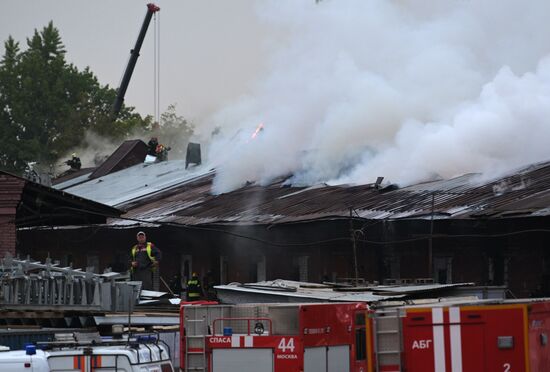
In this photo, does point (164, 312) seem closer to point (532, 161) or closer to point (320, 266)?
point (320, 266)

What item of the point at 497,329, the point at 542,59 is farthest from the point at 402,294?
the point at 542,59

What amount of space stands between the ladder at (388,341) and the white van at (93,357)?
99.0 inches

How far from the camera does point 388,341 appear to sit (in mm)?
13930

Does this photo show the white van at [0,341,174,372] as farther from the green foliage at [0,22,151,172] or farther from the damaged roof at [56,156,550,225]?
the green foliage at [0,22,151,172]

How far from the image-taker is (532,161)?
30.4 m

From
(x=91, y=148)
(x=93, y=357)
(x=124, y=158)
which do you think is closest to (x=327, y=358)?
(x=93, y=357)

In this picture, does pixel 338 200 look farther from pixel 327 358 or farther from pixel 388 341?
pixel 388 341

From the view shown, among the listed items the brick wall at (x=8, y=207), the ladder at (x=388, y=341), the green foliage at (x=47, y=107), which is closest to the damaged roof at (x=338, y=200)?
the brick wall at (x=8, y=207)

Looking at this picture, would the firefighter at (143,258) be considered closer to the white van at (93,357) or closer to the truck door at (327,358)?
the truck door at (327,358)

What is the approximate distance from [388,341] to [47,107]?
76.0 metres

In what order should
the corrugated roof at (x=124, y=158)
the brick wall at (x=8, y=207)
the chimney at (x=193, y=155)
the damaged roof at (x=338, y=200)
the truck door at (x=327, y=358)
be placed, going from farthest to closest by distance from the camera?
the corrugated roof at (x=124, y=158) < the chimney at (x=193, y=155) < the brick wall at (x=8, y=207) < the damaged roof at (x=338, y=200) < the truck door at (x=327, y=358)

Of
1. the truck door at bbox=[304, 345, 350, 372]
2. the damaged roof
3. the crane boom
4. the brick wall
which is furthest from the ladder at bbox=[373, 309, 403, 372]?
the crane boom

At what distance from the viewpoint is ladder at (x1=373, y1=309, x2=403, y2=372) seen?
13.9 meters

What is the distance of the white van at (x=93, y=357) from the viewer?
1347cm
